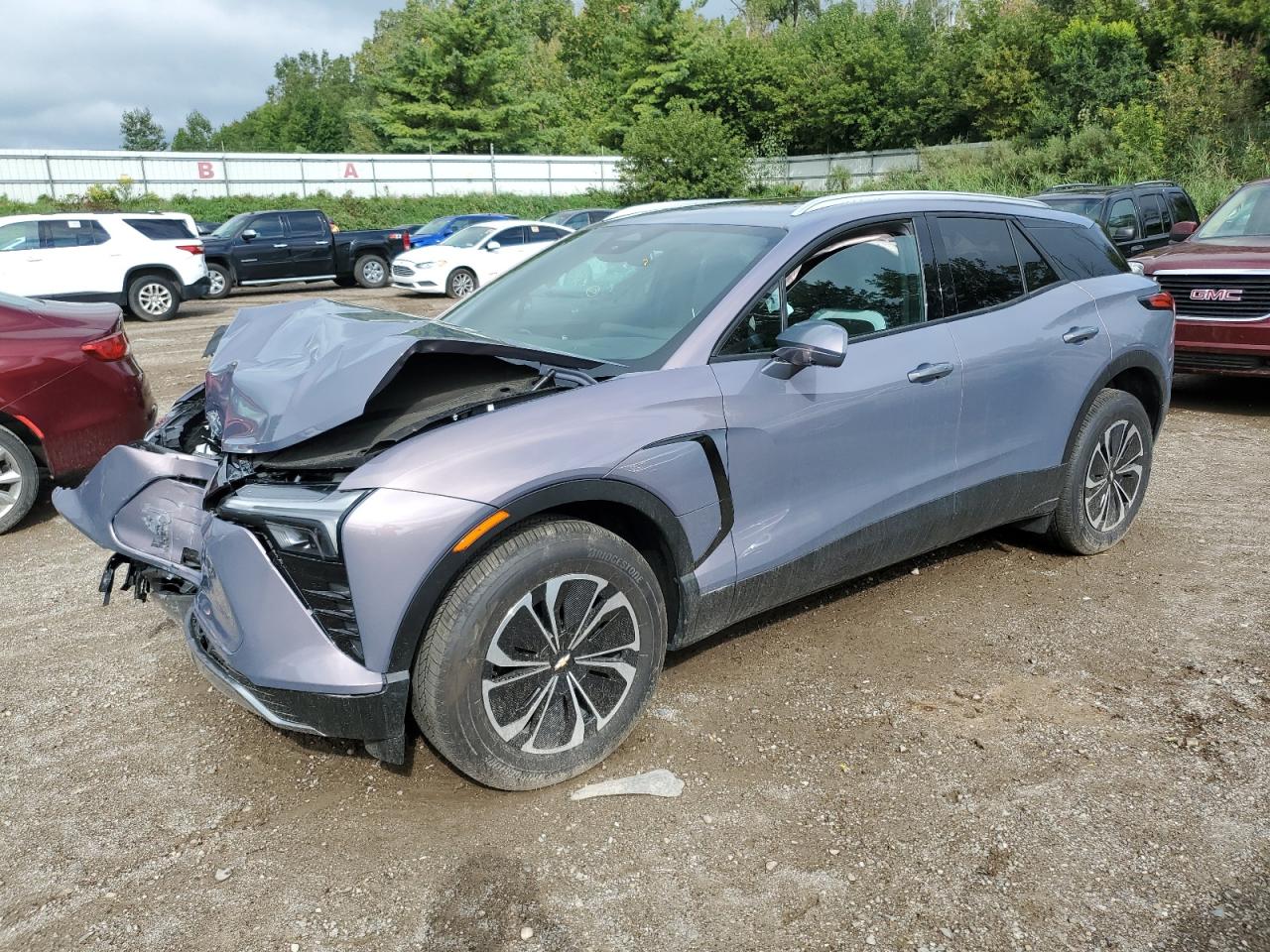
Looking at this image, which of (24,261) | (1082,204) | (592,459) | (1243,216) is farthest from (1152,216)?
(24,261)

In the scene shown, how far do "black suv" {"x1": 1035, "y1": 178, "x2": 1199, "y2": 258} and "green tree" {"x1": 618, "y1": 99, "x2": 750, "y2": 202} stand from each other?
24.7 meters

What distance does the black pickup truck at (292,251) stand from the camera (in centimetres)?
2069

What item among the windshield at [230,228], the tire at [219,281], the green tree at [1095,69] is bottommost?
the tire at [219,281]

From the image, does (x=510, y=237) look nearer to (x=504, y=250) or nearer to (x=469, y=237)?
(x=504, y=250)

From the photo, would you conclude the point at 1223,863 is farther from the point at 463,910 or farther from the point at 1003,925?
the point at 463,910

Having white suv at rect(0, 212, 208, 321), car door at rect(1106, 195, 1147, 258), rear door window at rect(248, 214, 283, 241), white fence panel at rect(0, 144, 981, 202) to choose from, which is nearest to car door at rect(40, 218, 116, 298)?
white suv at rect(0, 212, 208, 321)

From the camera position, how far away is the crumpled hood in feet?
9.62

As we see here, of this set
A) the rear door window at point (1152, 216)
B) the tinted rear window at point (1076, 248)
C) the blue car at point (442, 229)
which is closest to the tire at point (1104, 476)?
the tinted rear window at point (1076, 248)

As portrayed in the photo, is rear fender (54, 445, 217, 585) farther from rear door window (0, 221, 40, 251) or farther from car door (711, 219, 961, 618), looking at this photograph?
rear door window (0, 221, 40, 251)

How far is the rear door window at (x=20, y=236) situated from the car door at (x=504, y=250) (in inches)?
284

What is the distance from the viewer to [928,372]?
3920mm

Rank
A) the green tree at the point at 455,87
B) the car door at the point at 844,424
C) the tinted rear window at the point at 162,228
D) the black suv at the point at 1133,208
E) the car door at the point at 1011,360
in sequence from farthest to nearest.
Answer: the green tree at the point at 455,87, the tinted rear window at the point at 162,228, the black suv at the point at 1133,208, the car door at the point at 1011,360, the car door at the point at 844,424

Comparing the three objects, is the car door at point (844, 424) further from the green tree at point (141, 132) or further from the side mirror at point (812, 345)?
the green tree at point (141, 132)

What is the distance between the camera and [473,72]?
4703 centimetres
